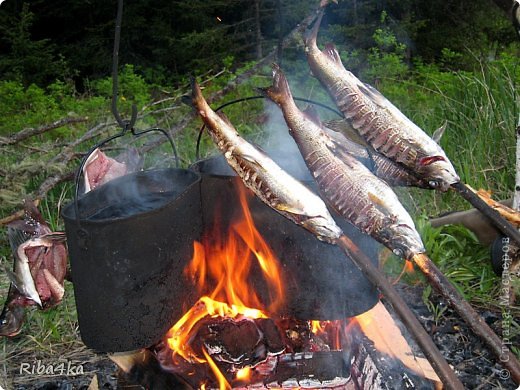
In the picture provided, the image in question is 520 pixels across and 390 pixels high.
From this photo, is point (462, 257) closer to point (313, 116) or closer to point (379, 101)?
point (379, 101)

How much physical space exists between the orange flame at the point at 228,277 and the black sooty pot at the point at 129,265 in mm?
144

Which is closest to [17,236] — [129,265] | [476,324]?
[129,265]

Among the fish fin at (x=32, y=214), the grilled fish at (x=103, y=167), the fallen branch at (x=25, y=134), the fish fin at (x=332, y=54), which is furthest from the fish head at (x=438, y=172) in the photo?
the fallen branch at (x=25, y=134)

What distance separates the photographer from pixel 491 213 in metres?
1.95

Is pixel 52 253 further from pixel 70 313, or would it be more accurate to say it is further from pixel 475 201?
pixel 475 201

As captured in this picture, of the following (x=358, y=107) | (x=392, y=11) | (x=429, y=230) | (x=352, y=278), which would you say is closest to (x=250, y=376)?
(x=352, y=278)

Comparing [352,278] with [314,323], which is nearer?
[352,278]

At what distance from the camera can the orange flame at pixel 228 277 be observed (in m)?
2.31

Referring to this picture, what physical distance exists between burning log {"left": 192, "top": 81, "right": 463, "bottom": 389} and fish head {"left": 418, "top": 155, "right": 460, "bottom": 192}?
0.44 meters

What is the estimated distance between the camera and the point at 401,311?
1.65 m

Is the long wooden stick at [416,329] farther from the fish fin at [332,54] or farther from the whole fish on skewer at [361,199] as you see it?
the fish fin at [332,54]

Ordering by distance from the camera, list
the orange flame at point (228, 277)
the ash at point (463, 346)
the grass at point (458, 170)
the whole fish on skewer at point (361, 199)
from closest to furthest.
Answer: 1. the whole fish on skewer at point (361, 199)
2. the orange flame at point (228, 277)
3. the ash at point (463, 346)
4. the grass at point (458, 170)

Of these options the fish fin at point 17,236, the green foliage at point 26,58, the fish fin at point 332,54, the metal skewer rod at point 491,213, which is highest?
the fish fin at point 332,54

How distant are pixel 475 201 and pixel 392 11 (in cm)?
1014
